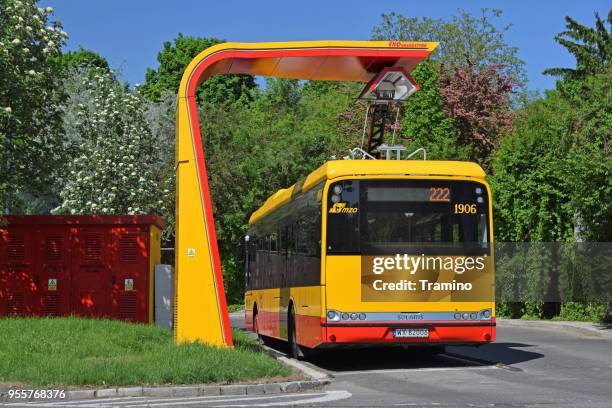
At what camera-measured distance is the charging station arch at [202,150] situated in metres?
17.2

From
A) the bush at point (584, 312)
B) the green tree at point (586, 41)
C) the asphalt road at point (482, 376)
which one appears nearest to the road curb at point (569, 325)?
the bush at point (584, 312)

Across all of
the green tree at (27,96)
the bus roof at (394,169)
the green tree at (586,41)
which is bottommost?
the bus roof at (394,169)

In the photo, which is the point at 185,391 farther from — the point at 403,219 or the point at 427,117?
the point at 427,117

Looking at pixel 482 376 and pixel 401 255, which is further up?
pixel 401 255

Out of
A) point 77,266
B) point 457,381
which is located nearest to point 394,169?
point 457,381

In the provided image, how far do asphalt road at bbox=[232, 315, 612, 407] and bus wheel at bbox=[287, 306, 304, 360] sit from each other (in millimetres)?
331

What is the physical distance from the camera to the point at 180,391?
500 inches

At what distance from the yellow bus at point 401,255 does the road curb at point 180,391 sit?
3208 millimetres

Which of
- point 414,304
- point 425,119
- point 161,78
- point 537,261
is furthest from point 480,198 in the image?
point 161,78

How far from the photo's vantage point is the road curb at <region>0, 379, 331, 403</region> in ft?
40.9

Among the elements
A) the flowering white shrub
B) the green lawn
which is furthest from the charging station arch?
the flowering white shrub

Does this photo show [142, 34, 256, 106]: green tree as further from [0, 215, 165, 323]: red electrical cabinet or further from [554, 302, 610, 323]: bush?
[0, 215, 165, 323]: red electrical cabinet

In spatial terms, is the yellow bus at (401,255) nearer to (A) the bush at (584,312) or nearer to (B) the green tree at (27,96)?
(B) the green tree at (27,96)

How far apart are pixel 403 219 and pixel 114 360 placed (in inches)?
199
